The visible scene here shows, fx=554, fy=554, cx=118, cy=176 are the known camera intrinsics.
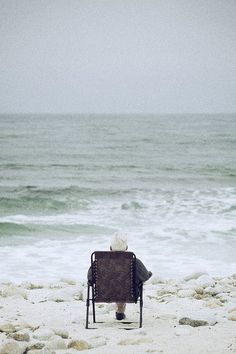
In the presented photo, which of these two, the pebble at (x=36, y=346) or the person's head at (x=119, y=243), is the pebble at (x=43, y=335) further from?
the person's head at (x=119, y=243)

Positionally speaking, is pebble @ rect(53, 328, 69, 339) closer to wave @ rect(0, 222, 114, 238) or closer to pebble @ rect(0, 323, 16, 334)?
pebble @ rect(0, 323, 16, 334)

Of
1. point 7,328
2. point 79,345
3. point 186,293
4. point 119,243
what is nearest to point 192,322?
point 119,243

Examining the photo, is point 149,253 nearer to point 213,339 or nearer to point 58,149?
point 213,339

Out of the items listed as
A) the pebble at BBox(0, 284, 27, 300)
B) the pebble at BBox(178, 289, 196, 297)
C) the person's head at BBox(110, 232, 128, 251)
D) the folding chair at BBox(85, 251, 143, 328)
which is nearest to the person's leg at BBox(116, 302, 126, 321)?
the folding chair at BBox(85, 251, 143, 328)

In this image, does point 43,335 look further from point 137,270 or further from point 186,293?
point 186,293

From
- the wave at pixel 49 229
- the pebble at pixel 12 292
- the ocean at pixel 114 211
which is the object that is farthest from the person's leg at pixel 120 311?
the wave at pixel 49 229

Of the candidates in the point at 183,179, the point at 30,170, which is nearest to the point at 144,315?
the point at 183,179

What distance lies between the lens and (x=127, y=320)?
23.6 feet

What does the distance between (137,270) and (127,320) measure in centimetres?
90

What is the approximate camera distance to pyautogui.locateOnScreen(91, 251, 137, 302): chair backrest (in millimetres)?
6609

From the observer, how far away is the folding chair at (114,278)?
6.61 metres

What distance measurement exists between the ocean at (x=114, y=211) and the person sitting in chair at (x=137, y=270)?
13.7ft

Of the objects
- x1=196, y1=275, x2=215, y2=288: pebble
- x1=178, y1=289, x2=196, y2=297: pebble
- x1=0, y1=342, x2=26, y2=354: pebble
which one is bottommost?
x1=196, y1=275, x2=215, y2=288: pebble

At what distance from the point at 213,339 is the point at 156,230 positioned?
35.5 feet
